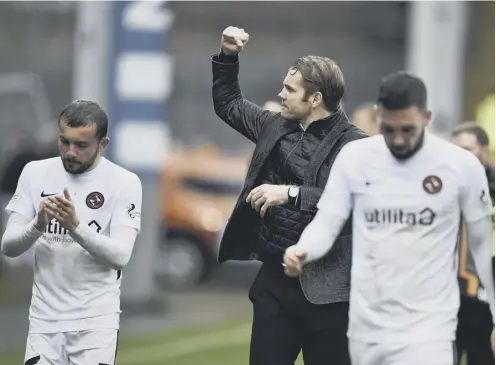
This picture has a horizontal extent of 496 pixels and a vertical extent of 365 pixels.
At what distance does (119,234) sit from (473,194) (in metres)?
1.98

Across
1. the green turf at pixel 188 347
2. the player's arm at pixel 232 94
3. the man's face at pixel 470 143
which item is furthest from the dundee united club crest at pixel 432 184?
the green turf at pixel 188 347

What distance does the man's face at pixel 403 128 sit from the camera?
618 cm

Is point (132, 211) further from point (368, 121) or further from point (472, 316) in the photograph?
point (368, 121)

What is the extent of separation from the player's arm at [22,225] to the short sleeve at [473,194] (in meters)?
2.19

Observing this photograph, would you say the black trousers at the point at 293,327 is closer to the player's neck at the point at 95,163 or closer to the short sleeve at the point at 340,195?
the short sleeve at the point at 340,195

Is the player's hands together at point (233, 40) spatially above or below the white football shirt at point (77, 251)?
above

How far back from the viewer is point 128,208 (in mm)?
7336

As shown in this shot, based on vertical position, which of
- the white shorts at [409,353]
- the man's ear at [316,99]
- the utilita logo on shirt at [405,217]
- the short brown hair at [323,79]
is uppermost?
the short brown hair at [323,79]

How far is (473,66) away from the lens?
35000 millimetres

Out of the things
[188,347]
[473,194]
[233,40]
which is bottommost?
[188,347]

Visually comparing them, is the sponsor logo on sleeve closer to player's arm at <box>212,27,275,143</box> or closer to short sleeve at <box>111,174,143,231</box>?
short sleeve at <box>111,174,143,231</box>

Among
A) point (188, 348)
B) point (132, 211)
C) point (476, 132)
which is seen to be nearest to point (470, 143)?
point (476, 132)

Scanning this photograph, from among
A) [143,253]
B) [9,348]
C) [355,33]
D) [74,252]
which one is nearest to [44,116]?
[355,33]

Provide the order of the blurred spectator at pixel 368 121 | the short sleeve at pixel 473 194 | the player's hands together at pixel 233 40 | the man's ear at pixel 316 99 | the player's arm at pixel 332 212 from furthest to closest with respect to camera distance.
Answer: the blurred spectator at pixel 368 121, the player's hands together at pixel 233 40, the man's ear at pixel 316 99, the player's arm at pixel 332 212, the short sleeve at pixel 473 194
